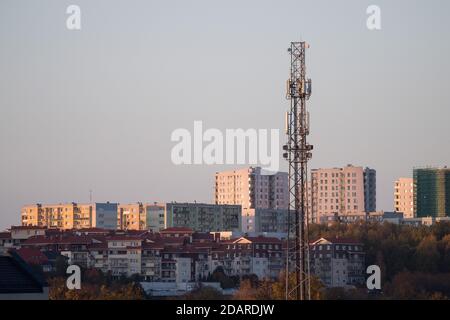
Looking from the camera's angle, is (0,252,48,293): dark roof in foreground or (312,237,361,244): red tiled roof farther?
(312,237,361,244): red tiled roof

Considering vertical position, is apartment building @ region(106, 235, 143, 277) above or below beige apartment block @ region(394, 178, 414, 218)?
below

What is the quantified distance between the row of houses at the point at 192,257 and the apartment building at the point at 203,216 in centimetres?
2344

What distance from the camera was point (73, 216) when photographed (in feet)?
362

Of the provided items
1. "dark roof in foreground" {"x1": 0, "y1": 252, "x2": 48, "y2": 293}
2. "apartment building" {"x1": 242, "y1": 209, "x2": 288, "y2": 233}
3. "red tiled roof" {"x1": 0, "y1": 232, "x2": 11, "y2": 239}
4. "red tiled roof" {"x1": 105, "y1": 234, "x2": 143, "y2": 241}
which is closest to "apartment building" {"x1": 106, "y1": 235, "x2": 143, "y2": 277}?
"red tiled roof" {"x1": 105, "y1": 234, "x2": 143, "y2": 241}

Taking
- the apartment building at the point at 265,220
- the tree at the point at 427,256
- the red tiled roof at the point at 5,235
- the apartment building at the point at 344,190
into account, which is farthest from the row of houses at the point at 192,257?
the apartment building at the point at 344,190

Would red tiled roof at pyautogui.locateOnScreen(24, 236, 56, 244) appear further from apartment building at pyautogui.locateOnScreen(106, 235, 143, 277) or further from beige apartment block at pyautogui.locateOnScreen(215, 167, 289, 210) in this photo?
beige apartment block at pyautogui.locateOnScreen(215, 167, 289, 210)

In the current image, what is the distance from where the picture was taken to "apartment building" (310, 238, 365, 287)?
7625 centimetres

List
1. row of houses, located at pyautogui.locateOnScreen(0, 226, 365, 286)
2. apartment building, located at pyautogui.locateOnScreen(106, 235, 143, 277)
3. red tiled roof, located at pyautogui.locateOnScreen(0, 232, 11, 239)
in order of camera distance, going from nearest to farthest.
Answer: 1. row of houses, located at pyautogui.locateOnScreen(0, 226, 365, 286)
2. apartment building, located at pyautogui.locateOnScreen(106, 235, 143, 277)
3. red tiled roof, located at pyautogui.locateOnScreen(0, 232, 11, 239)

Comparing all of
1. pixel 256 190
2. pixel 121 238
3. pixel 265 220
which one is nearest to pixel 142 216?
pixel 265 220

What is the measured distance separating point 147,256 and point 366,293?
61.8ft

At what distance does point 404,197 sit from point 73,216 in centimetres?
3507
